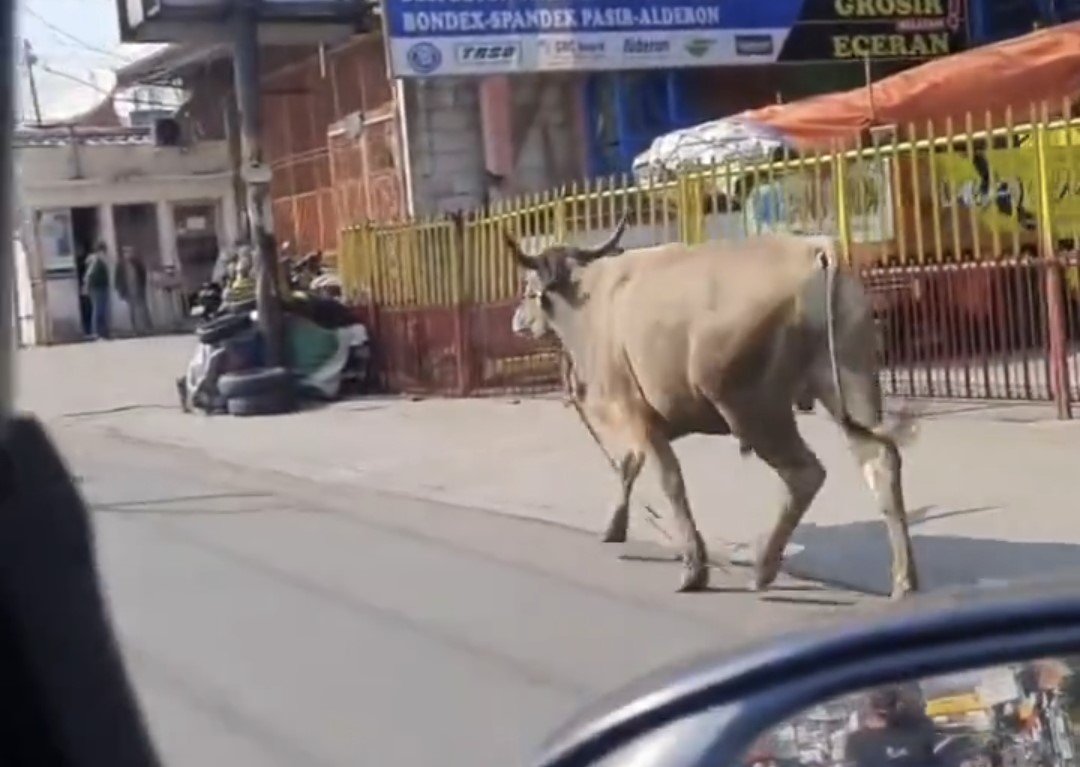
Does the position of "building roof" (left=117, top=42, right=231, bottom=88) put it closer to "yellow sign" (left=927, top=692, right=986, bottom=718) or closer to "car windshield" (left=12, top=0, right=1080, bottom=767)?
"car windshield" (left=12, top=0, right=1080, bottom=767)

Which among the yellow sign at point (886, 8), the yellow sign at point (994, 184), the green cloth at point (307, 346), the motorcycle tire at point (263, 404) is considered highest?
the yellow sign at point (886, 8)

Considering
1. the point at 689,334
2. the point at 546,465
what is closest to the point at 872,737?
the point at 689,334

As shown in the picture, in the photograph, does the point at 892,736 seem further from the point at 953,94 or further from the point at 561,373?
the point at 953,94

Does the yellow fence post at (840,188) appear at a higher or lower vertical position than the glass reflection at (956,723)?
higher

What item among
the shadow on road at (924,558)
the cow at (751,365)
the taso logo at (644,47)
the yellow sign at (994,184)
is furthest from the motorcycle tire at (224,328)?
the cow at (751,365)

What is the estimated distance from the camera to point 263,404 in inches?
781

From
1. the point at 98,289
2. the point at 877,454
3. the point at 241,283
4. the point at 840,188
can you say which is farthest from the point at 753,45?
the point at 877,454

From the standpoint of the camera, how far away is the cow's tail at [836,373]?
901 centimetres

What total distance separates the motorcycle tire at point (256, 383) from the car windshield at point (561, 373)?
0.19 feet

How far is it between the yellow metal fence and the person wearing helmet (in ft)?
39.8

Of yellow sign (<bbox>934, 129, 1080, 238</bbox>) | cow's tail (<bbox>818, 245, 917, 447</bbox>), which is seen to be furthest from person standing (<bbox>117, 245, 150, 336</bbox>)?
cow's tail (<bbox>818, 245, 917, 447</bbox>)

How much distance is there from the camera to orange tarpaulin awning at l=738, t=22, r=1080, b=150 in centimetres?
1991

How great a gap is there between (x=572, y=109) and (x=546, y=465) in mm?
12102

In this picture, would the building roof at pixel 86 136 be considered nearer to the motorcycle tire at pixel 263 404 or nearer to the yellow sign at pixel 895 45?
the yellow sign at pixel 895 45
